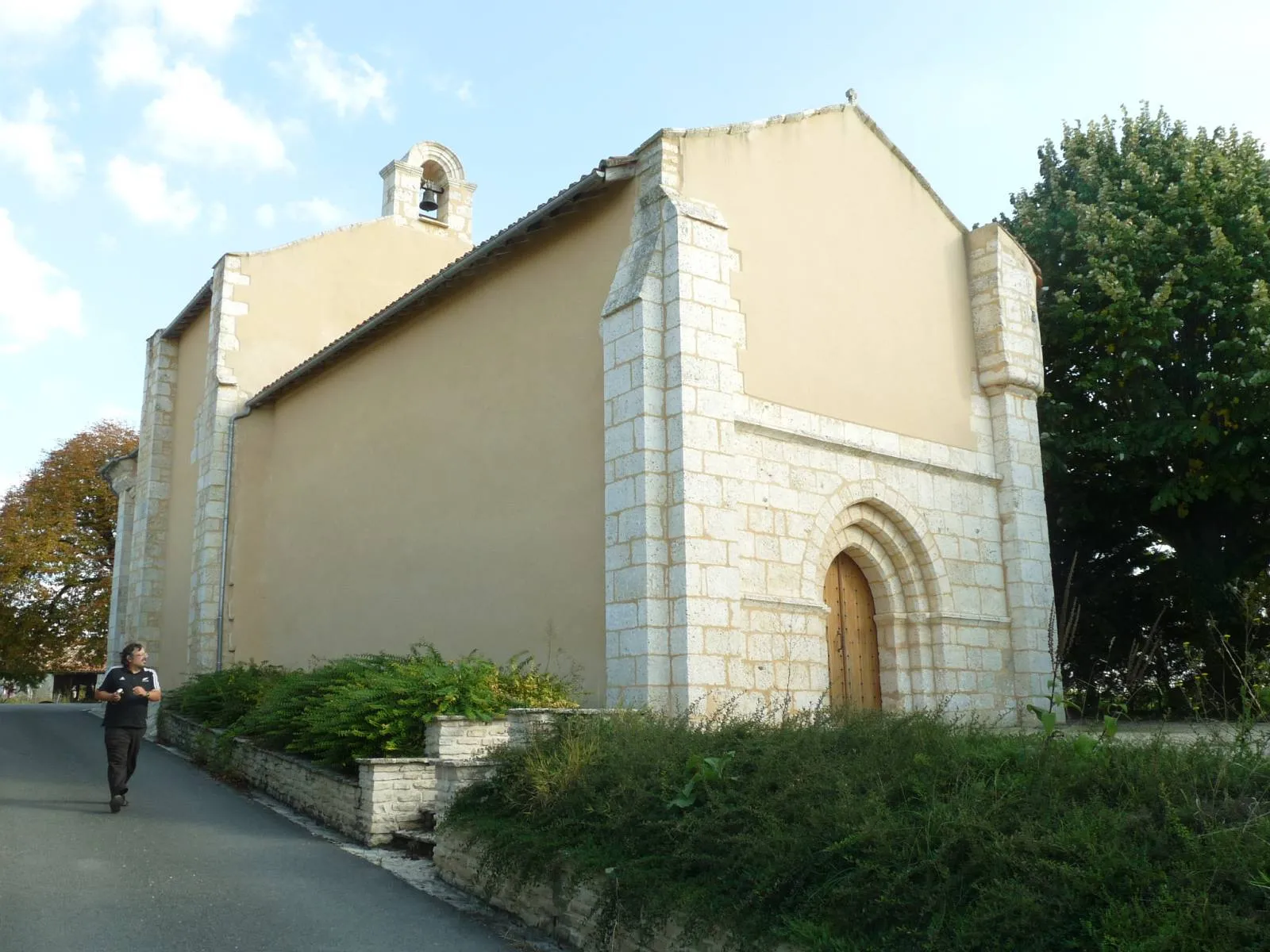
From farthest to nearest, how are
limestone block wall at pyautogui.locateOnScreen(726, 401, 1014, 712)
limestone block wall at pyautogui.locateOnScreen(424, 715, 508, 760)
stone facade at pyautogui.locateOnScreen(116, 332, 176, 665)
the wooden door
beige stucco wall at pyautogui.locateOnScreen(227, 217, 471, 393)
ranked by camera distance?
stone facade at pyautogui.locateOnScreen(116, 332, 176, 665)
beige stucco wall at pyautogui.locateOnScreen(227, 217, 471, 393)
the wooden door
limestone block wall at pyautogui.locateOnScreen(726, 401, 1014, 712)
limestone block wall at pyautogui.locateOnScreen(424, 715, 508, 760)

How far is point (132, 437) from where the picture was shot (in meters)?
35.0

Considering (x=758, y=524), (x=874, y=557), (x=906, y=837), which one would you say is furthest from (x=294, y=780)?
(x=906, y=837)

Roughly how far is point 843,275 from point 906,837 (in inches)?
328

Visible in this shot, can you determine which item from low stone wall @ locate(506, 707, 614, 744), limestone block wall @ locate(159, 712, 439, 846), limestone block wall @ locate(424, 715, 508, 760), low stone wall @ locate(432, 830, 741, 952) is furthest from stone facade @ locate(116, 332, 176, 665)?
low stone wall @ locate(432, 830, 741, 952)

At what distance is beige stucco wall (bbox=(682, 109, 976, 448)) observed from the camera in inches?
437

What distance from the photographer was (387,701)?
898 cm

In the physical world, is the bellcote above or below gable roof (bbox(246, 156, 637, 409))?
above

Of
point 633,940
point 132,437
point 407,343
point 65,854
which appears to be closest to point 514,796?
point 633,940

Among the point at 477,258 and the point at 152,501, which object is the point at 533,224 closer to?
the point at 477,258

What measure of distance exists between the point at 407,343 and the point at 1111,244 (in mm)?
9628

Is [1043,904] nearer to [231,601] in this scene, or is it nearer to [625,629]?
[625,629]

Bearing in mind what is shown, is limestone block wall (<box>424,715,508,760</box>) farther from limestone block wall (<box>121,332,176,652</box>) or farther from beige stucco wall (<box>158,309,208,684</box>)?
limestone block wall (<box>121,332,176,652</box>)

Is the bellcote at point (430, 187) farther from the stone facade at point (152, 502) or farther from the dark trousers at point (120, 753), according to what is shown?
the dark trousers at point (120, 753)

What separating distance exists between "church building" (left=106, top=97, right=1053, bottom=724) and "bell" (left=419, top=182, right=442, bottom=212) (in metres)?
6.66
